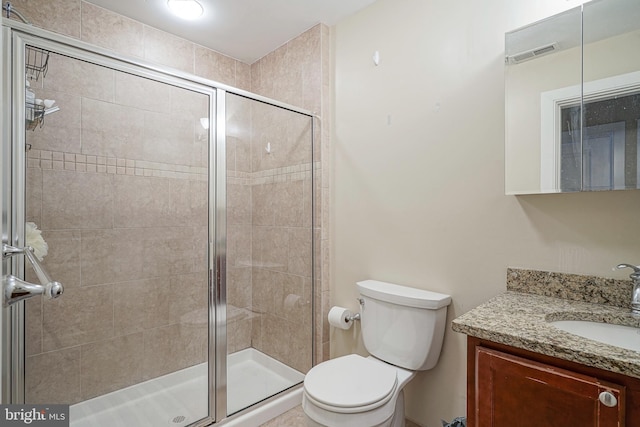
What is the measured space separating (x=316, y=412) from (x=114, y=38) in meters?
2.24

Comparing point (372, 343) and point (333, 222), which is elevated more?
point (333, 222)

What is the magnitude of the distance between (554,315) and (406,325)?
609 millimetres

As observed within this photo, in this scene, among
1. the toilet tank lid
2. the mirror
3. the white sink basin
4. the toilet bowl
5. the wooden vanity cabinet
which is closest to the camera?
the wooden vanity cabinet

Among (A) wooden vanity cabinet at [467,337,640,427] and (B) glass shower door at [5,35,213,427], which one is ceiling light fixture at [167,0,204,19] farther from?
(A) wooden vanity cabinet at [467,337,640,427]

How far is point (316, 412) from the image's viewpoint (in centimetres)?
136

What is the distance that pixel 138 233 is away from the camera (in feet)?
5.54

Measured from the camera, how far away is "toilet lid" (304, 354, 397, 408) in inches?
52.8

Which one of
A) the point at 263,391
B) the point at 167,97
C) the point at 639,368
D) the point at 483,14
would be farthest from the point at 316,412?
the point at 483,14

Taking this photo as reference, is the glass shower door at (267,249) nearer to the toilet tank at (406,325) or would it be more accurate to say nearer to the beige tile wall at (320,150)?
the beige tile wall at (320,150)

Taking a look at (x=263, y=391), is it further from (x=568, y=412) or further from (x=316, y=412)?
(x=568, y=412)

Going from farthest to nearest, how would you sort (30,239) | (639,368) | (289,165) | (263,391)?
(289,165) → (263,391) → (30,239) → (639,368)

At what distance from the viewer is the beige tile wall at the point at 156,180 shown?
4.90 feet

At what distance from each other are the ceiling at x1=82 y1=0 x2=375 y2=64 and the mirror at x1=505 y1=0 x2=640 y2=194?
39.6 inches

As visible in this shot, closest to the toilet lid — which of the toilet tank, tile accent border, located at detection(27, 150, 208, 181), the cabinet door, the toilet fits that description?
the toilet
